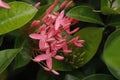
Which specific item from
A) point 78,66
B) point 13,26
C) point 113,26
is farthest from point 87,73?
point 13,26

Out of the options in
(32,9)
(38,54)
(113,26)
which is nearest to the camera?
(32,9)

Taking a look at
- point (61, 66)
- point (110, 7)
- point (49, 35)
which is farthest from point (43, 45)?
point (110, 7)

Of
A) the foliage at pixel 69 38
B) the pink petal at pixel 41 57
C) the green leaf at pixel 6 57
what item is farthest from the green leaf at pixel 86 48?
the green leaf at pixel 6 57

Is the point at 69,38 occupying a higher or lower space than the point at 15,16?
lower

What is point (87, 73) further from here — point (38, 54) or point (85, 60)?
point (38, 54)

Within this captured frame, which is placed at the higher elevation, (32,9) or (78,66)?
(32,9)

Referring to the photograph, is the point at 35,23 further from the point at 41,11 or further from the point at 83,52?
the point at 83,52
